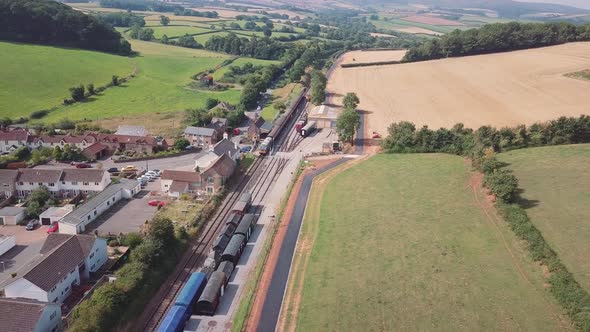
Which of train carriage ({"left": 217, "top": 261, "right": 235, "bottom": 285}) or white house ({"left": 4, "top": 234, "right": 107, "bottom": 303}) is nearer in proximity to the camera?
white house ({"left": 4, "top": 234, "right": 107, "bottom": 303})

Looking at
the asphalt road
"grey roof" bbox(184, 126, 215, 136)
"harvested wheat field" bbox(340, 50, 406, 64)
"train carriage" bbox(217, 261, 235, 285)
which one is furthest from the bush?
"harvested wheat field" bbox(340, 50, 406, 64)

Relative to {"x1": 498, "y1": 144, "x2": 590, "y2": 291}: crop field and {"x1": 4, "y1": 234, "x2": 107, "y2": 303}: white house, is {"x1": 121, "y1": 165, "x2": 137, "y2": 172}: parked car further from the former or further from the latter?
{"x1": 498, "y1": 144, "x2": 590, "y2": 291}: crop field

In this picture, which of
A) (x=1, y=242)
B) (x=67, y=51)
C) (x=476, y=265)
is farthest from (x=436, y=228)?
(x=67, y=51)

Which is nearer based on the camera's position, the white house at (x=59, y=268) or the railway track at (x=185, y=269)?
the white house at (x=59, y=268)

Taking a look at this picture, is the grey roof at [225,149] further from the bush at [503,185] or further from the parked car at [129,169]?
the bush at [503,185]

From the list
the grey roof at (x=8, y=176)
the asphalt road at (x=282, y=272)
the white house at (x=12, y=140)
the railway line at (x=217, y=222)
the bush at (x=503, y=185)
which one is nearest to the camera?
the asphalt road at (x=282, y=272)

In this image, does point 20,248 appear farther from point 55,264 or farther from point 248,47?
point 248,47

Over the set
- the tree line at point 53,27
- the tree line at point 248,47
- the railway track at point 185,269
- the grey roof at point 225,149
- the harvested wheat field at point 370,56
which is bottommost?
the railway track at point 185,269

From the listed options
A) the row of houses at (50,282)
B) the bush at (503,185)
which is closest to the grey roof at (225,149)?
the row of houses at (50,282)
